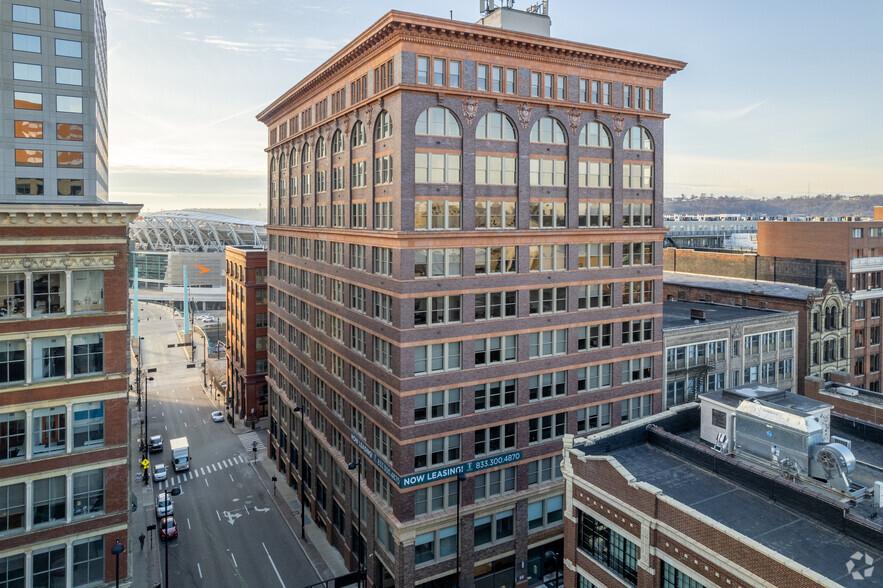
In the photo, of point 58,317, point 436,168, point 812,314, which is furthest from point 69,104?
point 812,314

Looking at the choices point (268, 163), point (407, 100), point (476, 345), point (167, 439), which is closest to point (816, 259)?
point (476, 345)

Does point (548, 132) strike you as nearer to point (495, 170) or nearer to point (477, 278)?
point (495, 170)

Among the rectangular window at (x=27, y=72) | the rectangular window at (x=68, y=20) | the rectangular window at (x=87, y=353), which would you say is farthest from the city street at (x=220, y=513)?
A: the rectangular window at (x=68, y=20)

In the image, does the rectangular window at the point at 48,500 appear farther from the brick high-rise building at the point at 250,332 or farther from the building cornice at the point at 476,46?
the brick high-rise building at the point at 250,332

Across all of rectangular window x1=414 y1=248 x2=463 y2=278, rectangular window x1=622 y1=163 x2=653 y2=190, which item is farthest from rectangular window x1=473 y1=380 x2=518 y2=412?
rectangular window x1=622 y1=163 x2=653 y2=190

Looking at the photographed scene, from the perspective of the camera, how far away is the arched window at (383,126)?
38438 mm

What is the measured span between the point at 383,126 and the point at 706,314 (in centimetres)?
4110

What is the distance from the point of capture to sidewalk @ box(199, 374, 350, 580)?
45.9 metres

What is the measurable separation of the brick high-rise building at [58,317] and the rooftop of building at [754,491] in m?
24.8

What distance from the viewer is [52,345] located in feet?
96.8

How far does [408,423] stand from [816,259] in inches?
2344

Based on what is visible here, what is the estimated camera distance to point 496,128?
3978 centimetres

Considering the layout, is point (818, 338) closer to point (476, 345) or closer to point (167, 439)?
point (476, 345)

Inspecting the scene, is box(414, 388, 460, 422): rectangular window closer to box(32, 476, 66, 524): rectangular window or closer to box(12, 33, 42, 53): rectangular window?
box(32, 476, 66, 524): rectangular window
